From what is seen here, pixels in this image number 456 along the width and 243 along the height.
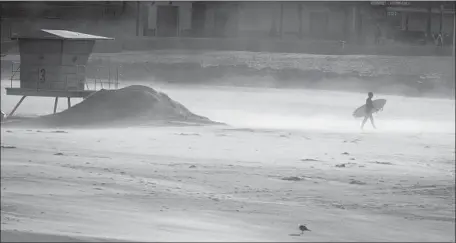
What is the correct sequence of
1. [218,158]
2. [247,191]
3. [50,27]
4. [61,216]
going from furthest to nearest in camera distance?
[50,27]
[218,158]
[247,191]
[61,216]

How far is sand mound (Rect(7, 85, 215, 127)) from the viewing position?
2359cm

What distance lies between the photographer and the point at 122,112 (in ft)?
79.0

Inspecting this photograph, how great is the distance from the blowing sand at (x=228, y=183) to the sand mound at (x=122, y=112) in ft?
1.25

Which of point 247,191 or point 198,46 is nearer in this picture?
point 247,191

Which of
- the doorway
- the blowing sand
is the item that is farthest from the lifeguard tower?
the doorway

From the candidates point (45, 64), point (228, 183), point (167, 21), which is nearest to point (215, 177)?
point (228, 183)

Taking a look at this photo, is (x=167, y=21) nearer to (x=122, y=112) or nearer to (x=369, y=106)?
(x=122, y=112)

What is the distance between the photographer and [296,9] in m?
38.4

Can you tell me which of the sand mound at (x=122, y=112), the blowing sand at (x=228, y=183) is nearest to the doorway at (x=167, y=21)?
the blowing sand at (x=228, y=183)

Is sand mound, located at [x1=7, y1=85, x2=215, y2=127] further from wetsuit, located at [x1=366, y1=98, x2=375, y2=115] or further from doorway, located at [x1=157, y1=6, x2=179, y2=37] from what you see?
doorway, located at [x1=157, y1=6, x2=179, y2=37]

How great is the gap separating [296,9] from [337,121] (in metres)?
11.5

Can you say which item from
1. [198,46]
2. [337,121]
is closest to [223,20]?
[198,46]

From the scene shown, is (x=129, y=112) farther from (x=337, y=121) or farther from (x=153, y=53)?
(x=153, y=53)

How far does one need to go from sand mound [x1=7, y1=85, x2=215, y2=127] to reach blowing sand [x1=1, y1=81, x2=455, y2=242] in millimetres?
383
